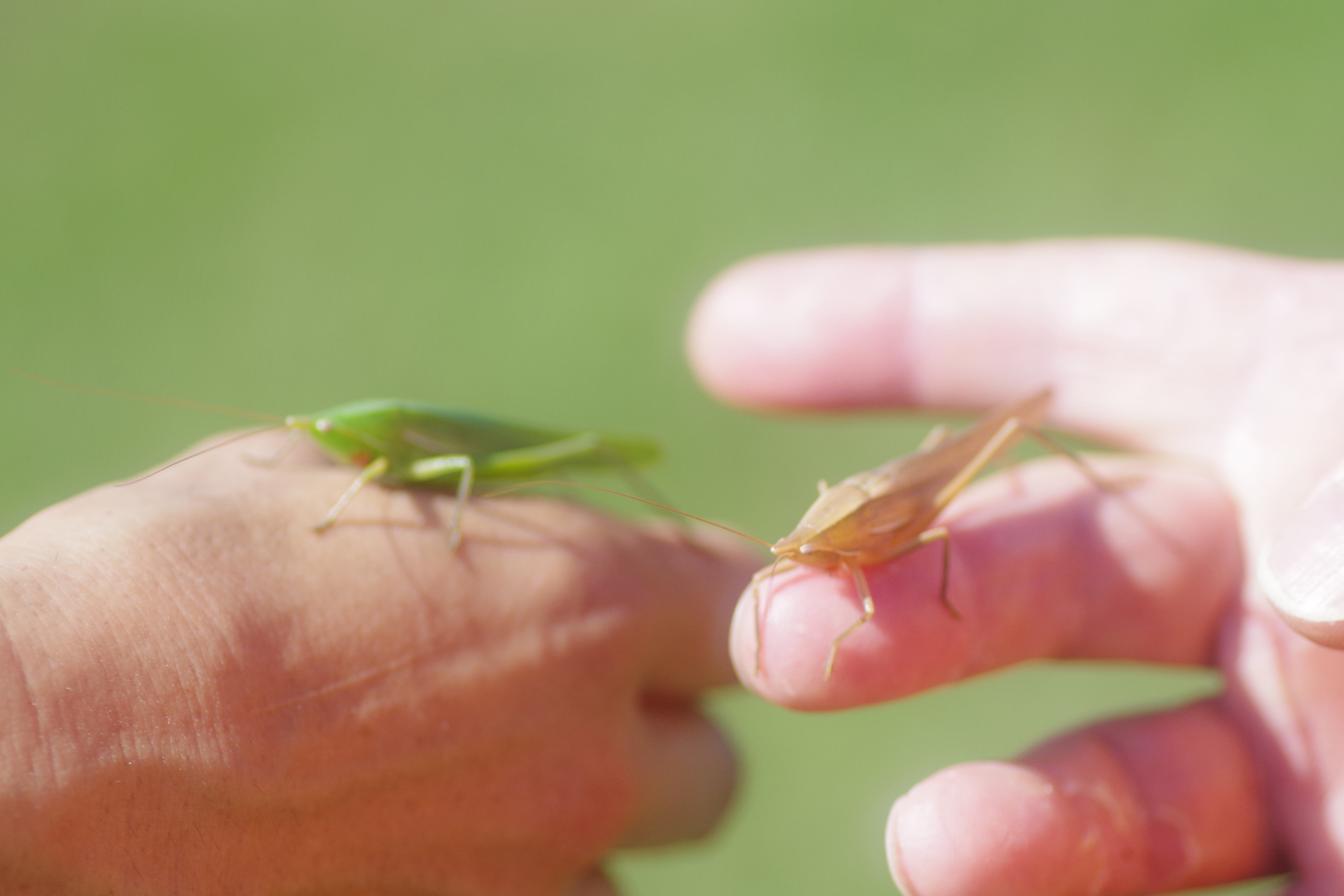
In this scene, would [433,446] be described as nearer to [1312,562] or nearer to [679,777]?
[679,777]

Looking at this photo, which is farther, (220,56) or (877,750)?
(220,56)

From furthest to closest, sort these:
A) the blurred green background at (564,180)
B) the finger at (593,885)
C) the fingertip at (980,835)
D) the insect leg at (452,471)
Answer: the blurred green background at (564,180)
the finger at (593,885)
the insect leg at (452,471)
the fingertip at (980,835)

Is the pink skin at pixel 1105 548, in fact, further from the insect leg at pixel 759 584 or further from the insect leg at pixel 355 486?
the insect leg at pixel 355 486

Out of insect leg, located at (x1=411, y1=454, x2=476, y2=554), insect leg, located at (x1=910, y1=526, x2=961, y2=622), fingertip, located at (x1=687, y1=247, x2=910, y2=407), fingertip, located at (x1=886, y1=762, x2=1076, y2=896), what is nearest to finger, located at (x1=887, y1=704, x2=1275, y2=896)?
fingertip, located at (x1=886, y1=762, x2=1076, y2=896)

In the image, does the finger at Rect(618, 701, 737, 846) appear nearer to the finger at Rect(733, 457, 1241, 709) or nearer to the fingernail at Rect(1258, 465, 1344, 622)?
the finger at Rect(733, 457, 1241, 709)

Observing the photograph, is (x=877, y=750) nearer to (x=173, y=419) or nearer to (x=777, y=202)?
(x=777, y=202)

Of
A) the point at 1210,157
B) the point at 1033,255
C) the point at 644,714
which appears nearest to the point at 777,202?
the point at 1210,157

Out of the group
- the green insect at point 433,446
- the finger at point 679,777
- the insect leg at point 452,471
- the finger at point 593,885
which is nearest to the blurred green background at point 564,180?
the finger at point 679,777
